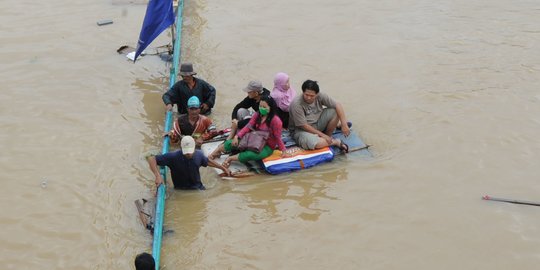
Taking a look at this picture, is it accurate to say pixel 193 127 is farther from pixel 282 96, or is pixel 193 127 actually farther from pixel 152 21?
pixel 152 21

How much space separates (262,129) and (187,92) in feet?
5.05

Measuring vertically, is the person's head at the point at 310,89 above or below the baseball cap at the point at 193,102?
above

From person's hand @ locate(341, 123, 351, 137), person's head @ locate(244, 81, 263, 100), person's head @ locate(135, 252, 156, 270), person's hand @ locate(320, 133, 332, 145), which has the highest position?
person's head @ locate(244, 81, 263, 100)

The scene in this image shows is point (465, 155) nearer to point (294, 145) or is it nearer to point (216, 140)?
point (294, 145)

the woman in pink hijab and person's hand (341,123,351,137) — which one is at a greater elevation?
the woman in pink hijab

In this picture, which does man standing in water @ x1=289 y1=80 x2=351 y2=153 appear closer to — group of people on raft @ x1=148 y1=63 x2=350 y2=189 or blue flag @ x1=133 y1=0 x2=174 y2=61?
group of people on raft @ x1=148 y1=63 x2=350 y2=189

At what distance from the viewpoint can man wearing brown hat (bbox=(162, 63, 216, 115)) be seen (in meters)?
8.40

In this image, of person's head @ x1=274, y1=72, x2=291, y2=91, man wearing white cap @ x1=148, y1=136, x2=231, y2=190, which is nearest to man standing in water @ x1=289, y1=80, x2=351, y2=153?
person's head @ x1=274, y1=72, x2=291, y2=91

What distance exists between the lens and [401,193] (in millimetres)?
7184

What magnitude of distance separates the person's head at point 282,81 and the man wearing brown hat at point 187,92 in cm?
123

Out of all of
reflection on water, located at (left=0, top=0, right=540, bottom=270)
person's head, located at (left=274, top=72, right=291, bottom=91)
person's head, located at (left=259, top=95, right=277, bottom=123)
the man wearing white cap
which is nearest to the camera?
reflection on water, located at (left=0, top=0, right=540, bottom=270)

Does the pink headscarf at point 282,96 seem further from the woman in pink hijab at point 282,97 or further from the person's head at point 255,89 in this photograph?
the person's head at point 255,89

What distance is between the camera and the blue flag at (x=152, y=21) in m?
9.13

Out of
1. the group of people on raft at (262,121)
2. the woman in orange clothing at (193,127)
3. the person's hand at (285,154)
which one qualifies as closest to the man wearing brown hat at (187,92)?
the group of people on raft at (262,121)
